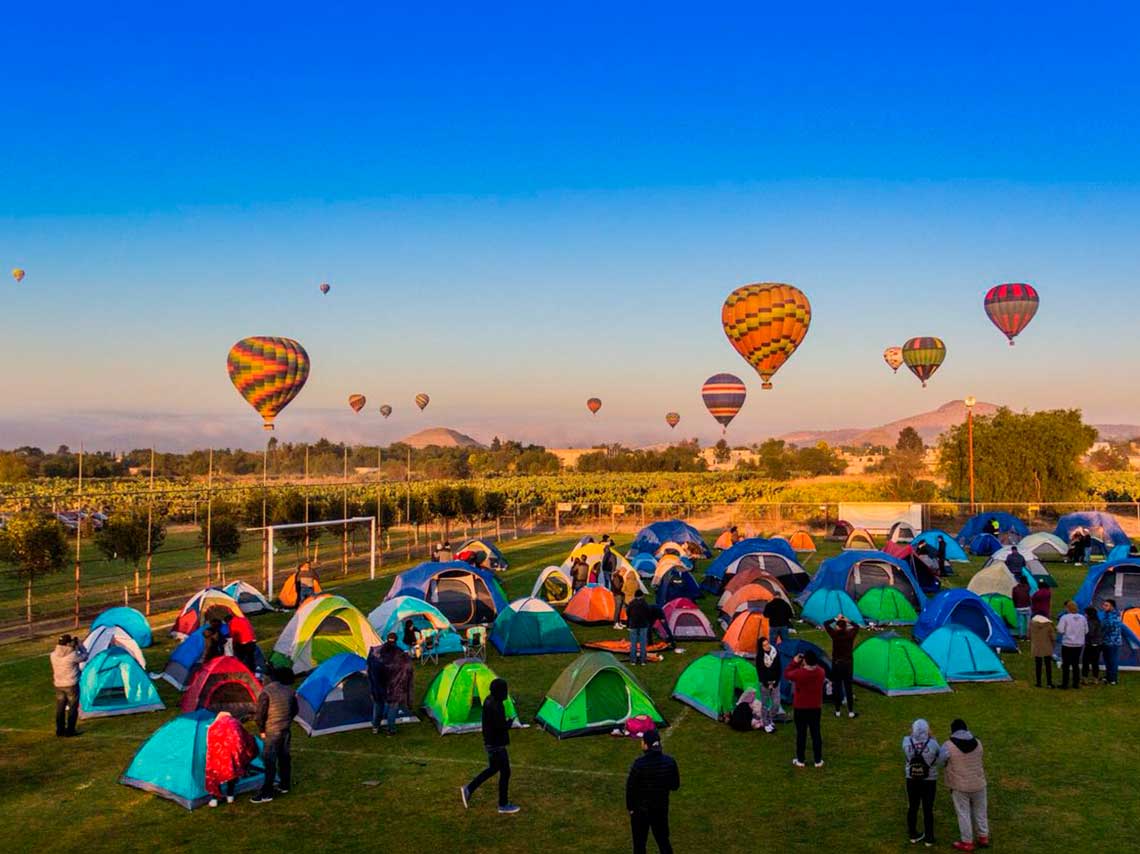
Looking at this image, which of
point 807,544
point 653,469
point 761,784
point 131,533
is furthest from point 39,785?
point 653,469

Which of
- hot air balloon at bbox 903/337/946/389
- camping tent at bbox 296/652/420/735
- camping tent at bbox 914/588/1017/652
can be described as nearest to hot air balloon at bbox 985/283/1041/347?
hot air balloon at bbox 903/337/946/389

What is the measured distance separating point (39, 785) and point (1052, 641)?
16.3 meters

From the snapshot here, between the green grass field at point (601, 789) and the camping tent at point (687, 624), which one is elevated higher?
the camping tent at point (687, 624)

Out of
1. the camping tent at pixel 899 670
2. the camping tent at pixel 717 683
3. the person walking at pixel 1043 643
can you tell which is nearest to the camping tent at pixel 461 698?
the camping tent at pixel 717 683

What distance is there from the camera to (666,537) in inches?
1539

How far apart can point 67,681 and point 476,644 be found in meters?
7.91

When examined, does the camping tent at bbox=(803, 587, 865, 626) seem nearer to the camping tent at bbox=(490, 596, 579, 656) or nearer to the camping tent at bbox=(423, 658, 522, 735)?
the camping tent at bbox=(490, 596, 579, 656)

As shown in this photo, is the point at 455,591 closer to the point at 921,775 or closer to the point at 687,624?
the point at 687,624

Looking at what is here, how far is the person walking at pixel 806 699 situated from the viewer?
12094mm

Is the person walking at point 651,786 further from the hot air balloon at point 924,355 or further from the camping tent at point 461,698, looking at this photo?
the hot air balloon at point 924,355

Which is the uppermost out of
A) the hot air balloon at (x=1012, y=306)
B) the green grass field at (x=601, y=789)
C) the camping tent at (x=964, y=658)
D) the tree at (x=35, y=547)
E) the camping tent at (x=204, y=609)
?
the hot air balloon at (x=1012, y=306)

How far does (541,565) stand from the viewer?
123ft

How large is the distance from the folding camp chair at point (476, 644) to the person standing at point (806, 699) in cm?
807

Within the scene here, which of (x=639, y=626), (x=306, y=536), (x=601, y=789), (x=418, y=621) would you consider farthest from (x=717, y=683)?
(x=306, y=536)
